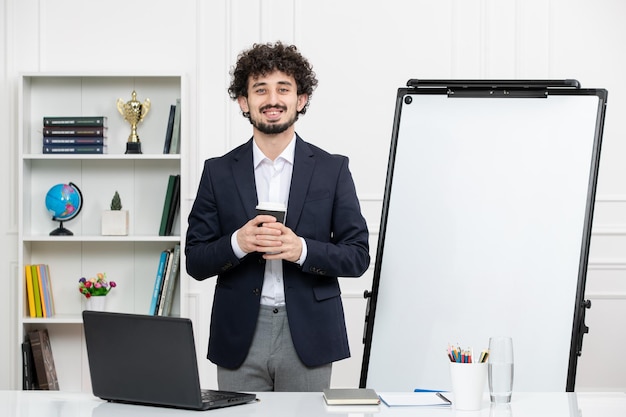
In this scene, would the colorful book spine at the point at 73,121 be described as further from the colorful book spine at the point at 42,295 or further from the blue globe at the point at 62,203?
the colorful book spine at the point at 42,295

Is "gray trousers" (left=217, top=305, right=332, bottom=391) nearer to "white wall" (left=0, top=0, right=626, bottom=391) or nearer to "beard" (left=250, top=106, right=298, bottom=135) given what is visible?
"beard" (left=250, top=106, right=298, bottom=135)

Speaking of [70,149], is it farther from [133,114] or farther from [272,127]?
[272,127]

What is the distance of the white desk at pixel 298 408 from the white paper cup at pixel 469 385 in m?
0.02

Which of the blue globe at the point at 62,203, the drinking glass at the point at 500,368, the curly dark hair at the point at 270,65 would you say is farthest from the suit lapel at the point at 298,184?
the blue globe at the point at 62,203

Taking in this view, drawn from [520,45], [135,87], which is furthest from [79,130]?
[520,45]

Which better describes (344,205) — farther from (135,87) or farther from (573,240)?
(135,87)

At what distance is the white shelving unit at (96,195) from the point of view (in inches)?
170

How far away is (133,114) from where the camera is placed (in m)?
4.23

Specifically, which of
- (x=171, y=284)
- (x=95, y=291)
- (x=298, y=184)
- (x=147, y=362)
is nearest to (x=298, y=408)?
(x=147, y=362)

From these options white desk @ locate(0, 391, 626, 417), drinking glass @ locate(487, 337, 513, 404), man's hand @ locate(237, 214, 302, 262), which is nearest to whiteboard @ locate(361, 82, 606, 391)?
man's hand @ locate(237, 214, 302, 262)

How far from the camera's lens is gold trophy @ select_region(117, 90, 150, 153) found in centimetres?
420

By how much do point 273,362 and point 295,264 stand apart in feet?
0.97

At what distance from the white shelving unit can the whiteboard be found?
1.79 m

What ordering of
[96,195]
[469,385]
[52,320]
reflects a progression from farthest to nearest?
1. [96,195]
2. [52,320]
3. [469,385]
